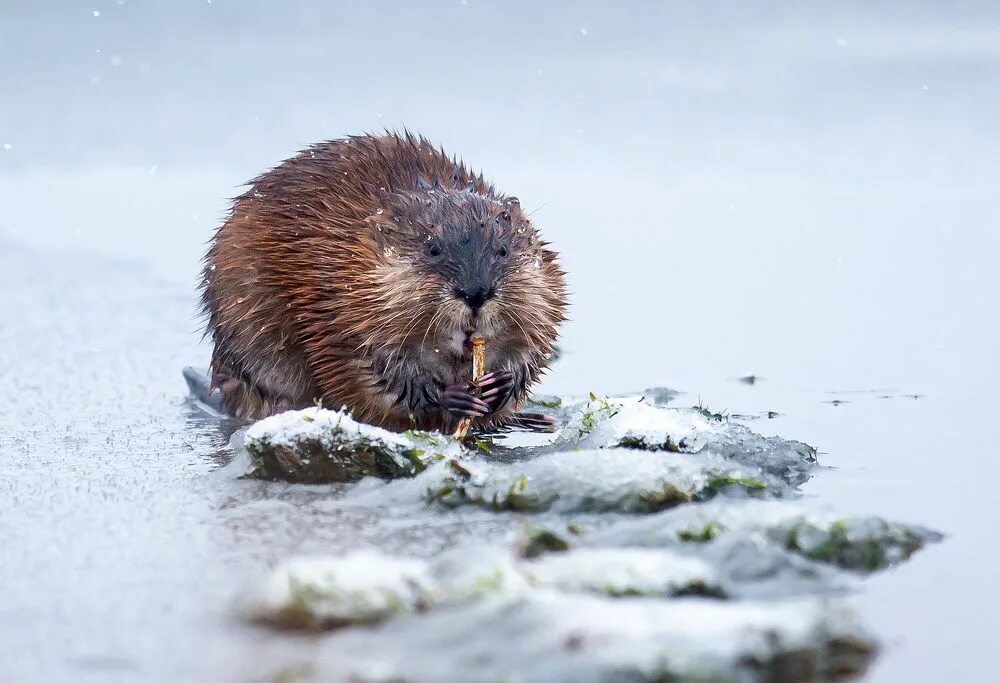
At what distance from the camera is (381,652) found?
2631 millimetres

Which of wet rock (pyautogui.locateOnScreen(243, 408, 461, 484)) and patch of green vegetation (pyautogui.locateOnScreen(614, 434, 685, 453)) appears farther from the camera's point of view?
patch of green vegetation (pyautogui.locateOnScreen(614, 434, 685, 453))

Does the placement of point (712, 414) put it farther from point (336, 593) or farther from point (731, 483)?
point (336, 593)

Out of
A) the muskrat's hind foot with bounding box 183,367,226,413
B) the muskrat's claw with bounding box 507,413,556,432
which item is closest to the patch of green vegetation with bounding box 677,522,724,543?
the muskrat's claw with bounding box 507,413,556,432

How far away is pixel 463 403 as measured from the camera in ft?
16.8

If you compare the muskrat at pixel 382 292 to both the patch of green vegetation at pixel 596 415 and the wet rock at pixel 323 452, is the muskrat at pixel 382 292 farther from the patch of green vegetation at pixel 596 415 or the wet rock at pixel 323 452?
the wet rock at pixel 323 452

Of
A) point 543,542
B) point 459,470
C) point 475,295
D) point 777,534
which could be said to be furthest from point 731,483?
point 475,295

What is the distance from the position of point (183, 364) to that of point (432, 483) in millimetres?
3767

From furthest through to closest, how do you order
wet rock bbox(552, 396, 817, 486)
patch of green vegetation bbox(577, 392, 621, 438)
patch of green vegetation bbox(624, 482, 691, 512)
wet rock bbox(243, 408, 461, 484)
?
patch of green vegetation bbox(577, 392, 621, 438) < wet rock bbox(552, 396, 817, 486) < wet rock bbox(243, 408, 461, 484) < patch of green vegetation bbox(624, 482, 691, 512)

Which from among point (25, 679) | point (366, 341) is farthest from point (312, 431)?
point (25, 679)

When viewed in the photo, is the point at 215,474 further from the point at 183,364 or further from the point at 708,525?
the point at 183,364

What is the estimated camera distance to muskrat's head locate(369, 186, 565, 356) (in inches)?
194

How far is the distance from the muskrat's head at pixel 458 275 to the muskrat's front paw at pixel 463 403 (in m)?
0.16

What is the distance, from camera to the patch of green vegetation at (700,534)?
330 cm

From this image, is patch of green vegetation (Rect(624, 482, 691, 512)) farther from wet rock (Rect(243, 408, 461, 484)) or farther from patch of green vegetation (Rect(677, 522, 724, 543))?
wet rock (Rect(243, 408, 461, 484))
